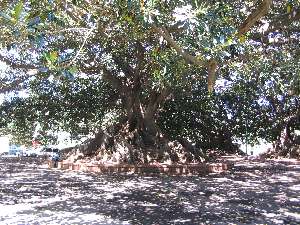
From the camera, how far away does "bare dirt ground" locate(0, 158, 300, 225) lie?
7.27 m

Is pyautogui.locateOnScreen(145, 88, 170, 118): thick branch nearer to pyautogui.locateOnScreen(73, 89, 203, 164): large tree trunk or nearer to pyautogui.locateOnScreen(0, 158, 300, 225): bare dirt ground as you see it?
pyautogui.locateOnScreen(73, 89, 203, 164): large tree trunk

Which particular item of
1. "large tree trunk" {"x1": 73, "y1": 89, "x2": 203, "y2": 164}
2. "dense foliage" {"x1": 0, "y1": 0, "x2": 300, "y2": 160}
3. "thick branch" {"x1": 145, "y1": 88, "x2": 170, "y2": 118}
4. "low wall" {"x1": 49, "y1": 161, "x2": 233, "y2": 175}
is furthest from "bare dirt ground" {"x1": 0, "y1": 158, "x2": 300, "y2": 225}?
"thick branch" {"x1": 145, "y1": 88, "x2": 170, "y2": 118}

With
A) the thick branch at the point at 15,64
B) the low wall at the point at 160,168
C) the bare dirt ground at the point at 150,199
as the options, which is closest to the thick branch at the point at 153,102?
the low wall at the point at 160,168

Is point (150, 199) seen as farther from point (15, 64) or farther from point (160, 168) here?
point (15, 64)

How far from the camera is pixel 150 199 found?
9.18 meters

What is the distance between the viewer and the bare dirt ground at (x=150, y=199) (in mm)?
7266

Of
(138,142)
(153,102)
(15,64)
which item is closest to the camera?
(15,64)

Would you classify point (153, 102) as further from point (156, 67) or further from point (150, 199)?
point (150, 199)

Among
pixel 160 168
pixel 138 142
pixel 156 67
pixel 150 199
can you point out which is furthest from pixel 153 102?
pixel 150 199

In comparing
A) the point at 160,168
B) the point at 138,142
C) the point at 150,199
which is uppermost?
the point at 138,142

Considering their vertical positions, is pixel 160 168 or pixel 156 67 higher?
pixel 156 67

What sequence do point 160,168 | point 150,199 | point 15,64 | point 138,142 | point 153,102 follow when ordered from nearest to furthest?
point 150,199
point 160,168
point 15,64
point 138,142
point 153,102

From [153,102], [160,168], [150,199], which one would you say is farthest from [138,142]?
[150,199]

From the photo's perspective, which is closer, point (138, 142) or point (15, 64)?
point (15, 64)
